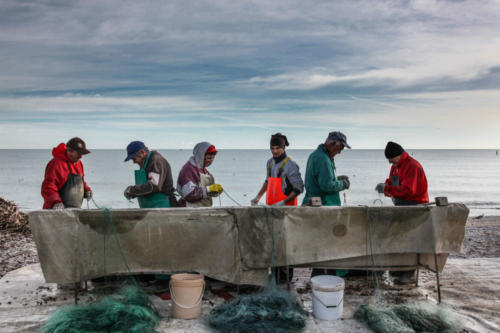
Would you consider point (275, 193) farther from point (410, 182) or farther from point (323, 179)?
point (410, 182)

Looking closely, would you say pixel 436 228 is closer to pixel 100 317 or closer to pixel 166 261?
pixel 166 261

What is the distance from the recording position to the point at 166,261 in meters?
4.85

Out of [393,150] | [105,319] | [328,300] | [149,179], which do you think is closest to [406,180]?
[393,150]

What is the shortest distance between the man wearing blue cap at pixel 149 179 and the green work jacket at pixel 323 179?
182 centimetres

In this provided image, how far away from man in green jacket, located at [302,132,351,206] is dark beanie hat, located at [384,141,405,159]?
57 centimetres

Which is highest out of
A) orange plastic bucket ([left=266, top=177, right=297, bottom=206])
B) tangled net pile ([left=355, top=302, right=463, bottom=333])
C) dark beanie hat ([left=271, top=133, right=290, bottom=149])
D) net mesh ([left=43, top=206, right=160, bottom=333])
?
dark beanie hat ([left=271, top=133, right=290, bottom=149])

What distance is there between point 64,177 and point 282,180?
2.86m

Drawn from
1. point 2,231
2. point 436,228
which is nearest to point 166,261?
point 436,228

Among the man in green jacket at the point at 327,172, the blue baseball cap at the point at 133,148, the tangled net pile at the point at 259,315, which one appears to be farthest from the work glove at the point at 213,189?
the tangled net pile at the point at 259,315

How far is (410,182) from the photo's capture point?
17.7 feet

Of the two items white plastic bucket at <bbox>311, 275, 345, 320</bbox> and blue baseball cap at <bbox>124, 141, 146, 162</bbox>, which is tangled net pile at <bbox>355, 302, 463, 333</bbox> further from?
blue baseball cap at <bbox>124, 141, 146, 162</bbox>

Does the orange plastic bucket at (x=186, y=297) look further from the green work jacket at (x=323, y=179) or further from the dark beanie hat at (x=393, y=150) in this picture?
the dark beanie hat at (x=393, y=150)

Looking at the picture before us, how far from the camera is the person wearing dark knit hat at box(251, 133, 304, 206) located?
588cm

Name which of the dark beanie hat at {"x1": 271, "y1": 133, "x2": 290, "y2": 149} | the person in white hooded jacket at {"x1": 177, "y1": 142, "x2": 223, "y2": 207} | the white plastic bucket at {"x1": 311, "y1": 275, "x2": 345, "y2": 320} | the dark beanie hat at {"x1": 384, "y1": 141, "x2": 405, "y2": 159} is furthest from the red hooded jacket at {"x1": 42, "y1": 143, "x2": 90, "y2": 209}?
the dark beanie hat at {"x1": 384, "y1": 141, "x2": 405, "y2": 159}
